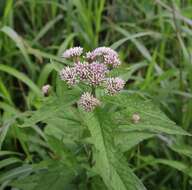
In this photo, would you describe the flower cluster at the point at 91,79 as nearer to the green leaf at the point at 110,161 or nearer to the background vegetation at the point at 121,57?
the green leaf at the point at 110,161

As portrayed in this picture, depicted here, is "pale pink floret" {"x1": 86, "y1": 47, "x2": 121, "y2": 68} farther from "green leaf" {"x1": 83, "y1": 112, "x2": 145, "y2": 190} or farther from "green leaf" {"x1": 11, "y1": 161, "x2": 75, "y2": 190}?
"green leaf" {"x1": 11, "y1": 161, "x2": 75, "y2": 190}

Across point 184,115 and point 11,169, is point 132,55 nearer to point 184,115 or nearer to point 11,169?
point 184,115

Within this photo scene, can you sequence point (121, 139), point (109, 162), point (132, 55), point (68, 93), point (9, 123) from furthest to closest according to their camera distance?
point (132, 55) < point (9, 123) < point (121, 139) < point (68, 93) < point (109, 162)

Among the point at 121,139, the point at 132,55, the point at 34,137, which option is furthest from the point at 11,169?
the point at 132,55

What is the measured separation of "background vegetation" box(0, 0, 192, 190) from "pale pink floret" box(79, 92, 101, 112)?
0.54 metres

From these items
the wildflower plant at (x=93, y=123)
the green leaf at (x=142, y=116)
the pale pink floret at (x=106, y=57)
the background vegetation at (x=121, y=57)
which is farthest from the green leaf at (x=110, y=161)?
the background vegetation at (x=121, y=57)

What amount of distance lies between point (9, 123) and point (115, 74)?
69cm

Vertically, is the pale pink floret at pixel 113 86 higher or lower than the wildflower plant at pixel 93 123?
higher

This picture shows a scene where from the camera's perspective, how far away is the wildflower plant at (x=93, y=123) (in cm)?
146

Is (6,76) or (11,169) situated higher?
(6,76)

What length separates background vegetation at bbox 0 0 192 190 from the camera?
2375 millimetres

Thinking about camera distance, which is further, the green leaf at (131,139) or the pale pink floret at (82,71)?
the green leaf at (131,139)

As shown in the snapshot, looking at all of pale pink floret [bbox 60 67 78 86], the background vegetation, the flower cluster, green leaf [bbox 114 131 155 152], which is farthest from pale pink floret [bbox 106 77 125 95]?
the background vegetation

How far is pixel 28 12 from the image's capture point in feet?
11.3
